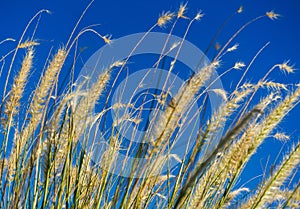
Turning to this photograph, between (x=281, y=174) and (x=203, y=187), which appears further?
(x=203, y=187)

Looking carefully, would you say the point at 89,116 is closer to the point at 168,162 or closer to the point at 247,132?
the point at 168,162

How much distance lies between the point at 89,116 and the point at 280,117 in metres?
0.99

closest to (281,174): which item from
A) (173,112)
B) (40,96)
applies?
(173,112)

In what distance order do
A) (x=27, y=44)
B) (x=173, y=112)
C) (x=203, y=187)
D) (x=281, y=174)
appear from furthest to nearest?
(x=27, y=44) < (x=203, y=187) < (x=173, y=112) < (x=281, y=174)

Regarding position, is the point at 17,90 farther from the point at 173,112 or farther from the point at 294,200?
the point at 294,200

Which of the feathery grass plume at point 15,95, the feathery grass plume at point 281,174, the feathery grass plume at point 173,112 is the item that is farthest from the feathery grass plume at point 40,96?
the feathery grass plume at point 281,174

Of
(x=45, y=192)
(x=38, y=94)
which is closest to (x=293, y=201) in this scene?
(x=45, y=192)

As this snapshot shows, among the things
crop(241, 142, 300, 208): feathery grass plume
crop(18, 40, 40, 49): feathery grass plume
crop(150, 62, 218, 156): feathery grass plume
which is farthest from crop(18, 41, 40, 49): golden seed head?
crop(241, 142, 300, 208): feathery grass plume

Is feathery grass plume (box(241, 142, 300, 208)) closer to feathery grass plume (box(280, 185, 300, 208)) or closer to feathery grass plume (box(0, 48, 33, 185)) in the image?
Result: feathery grass plume (box(280, 185, 300, 208))

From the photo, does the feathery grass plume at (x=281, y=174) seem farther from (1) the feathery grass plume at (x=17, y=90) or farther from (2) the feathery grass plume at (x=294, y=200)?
(1) the feathery grass plume at (x=17, y=90)

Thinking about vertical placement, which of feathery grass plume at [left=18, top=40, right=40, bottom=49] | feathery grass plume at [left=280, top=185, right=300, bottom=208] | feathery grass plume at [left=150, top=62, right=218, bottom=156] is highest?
feathery grass plume at [left=18, top=40, right=40, bottom=49]

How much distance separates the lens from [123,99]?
2.62 metres

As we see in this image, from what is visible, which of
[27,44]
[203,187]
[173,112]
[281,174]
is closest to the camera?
[281,174]

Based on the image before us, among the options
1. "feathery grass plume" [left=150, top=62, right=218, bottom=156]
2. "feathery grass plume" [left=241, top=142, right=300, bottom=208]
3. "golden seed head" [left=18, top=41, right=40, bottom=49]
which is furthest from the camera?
"golden seed head" [left=18, top=41, right=40, bottom=49]
